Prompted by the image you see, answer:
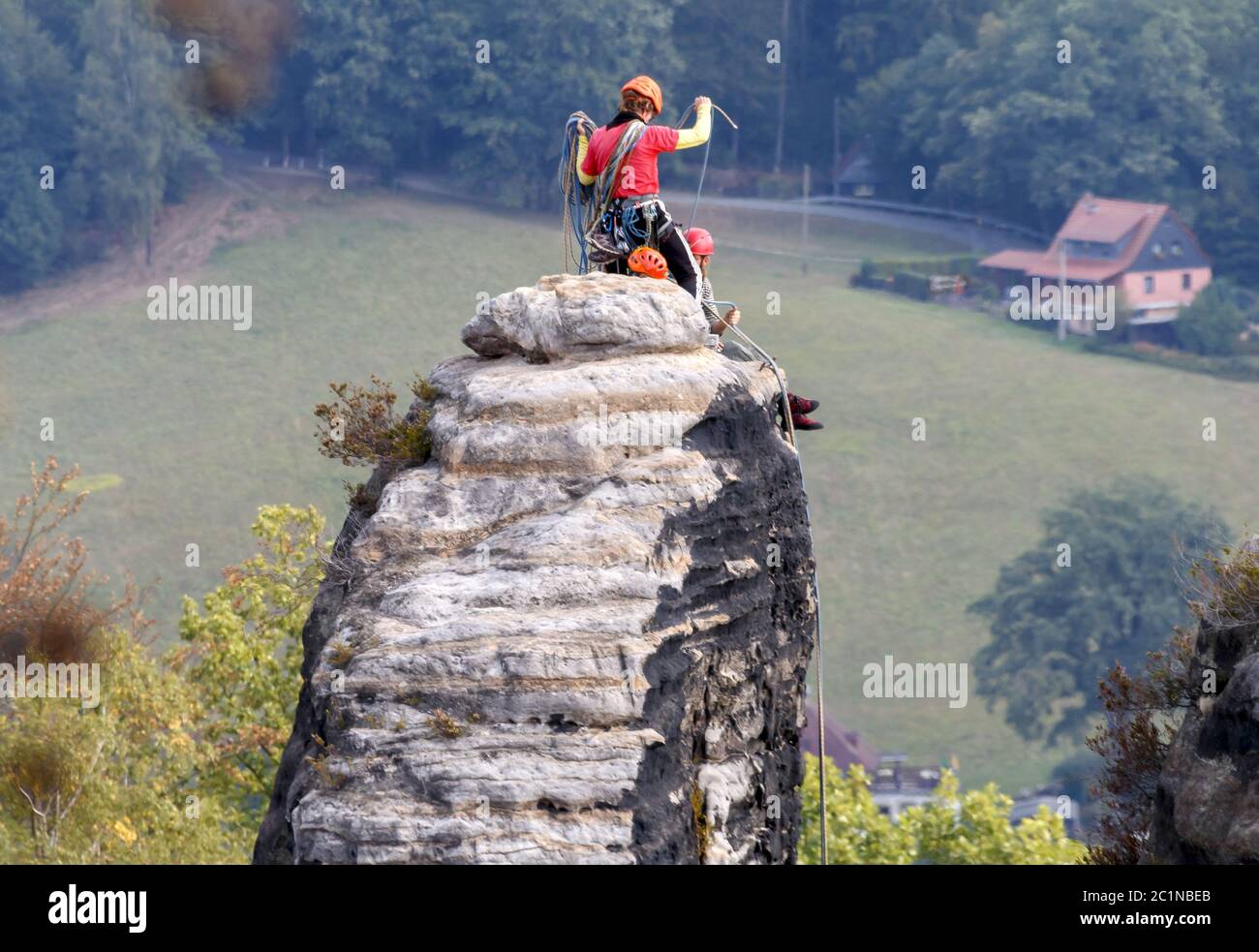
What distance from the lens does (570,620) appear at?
48.8ft

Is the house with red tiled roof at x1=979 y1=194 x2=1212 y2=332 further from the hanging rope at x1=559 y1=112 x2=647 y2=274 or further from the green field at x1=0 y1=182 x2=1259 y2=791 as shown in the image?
the hanging rope at x1=559 y1=112 x2=647 y2=274

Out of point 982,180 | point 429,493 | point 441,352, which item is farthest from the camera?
point 982,180

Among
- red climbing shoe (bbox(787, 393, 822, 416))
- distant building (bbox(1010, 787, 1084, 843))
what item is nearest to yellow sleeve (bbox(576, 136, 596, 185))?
red climbing shoe (bbox(787, 393, 822, 416))

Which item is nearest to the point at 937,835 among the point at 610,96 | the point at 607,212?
the point at 607,212

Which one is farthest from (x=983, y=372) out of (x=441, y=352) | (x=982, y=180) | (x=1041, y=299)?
(x=441, y=352)

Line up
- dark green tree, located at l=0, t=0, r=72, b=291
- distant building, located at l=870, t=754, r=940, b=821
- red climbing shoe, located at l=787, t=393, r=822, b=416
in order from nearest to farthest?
red climbing shoe, located at l=787, t=393, r=822, b=416 < distant building, located at l=870, t=754, r=940, b=821 < dark green tree, located at l=0, t=0, r=72, b=291

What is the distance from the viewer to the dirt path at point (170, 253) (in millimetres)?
130125

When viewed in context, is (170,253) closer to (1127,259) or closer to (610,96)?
(610,96)

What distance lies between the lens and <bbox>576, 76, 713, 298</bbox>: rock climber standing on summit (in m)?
19.0

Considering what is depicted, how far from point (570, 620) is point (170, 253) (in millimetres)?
122465

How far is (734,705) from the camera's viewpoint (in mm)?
16312

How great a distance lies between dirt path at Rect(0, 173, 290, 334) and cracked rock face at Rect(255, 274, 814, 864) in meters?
117

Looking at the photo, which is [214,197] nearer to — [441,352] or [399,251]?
[399,251]

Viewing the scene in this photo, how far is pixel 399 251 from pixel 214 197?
13283 millimetres
